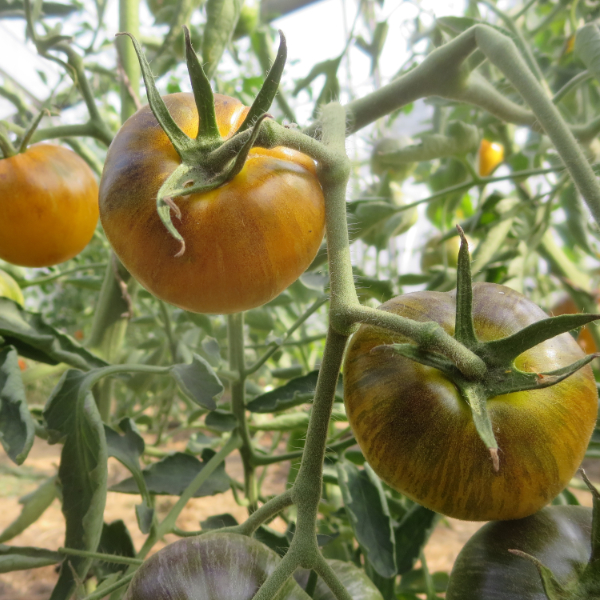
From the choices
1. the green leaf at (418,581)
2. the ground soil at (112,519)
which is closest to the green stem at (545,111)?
the green leaf at (418,581)

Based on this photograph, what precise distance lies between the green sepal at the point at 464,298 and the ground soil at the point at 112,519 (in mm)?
760

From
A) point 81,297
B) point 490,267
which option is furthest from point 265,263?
point 81,297

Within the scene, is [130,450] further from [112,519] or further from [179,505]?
[112,519]

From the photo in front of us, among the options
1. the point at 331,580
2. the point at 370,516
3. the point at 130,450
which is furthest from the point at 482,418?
the point at 130,450

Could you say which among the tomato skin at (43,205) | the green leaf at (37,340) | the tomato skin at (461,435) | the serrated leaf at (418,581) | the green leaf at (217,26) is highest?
the green leaf at (217,26)

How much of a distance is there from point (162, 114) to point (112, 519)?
1118 mm

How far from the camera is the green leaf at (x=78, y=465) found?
39cm

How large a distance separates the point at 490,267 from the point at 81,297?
1581 mm

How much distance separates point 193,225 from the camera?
282 millimetres

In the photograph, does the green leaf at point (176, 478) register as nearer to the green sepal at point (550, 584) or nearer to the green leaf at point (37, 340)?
the green leaf at point (37, 340)

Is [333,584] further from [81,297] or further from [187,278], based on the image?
[81,297]

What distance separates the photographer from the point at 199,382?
40 centimetres

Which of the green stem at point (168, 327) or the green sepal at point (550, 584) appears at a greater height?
the green stem at point (168, 327)

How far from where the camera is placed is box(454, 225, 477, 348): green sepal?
243mm
